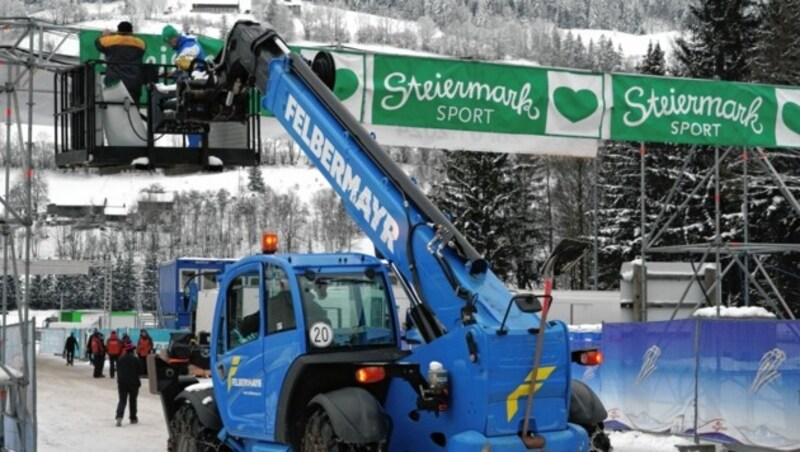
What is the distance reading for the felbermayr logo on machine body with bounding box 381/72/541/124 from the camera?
17234mm

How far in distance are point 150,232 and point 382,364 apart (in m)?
181

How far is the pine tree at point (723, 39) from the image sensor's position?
5491 centimetres

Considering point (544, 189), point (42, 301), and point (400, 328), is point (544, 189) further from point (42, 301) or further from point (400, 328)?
point (42, 301)

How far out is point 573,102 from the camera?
59.6 ft

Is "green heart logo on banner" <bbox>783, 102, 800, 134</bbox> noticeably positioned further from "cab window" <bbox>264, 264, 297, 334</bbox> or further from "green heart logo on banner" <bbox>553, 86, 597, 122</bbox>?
"cab window" <bbox>264, 264, 297, 334</bbox>

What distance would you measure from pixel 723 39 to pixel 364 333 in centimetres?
4894

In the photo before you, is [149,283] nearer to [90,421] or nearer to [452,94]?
[90,421]

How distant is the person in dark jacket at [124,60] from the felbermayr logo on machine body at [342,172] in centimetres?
384

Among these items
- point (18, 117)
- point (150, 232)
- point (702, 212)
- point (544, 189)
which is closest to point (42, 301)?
point (150, 232)

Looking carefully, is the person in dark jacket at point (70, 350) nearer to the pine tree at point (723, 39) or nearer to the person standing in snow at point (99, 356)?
the person standing in snow at point (99, 356)

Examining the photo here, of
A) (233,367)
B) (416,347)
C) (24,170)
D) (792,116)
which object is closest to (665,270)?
(792,116)

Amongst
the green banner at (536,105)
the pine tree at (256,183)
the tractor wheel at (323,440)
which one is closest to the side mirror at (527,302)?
the tractor wheel at (323,440)

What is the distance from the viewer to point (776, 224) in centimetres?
4500

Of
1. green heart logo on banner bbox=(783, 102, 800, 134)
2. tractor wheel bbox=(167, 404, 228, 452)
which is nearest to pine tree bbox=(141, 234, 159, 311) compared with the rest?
green heart logo on banner bbox=(783, 102, 800, 134)
